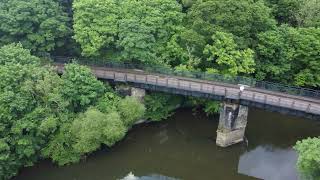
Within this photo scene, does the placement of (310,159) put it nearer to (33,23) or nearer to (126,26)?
(126,26)

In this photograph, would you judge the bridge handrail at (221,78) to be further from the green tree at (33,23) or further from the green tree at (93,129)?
the green tree at (93,129)

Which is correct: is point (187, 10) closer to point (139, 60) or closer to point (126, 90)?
point (139, 60)

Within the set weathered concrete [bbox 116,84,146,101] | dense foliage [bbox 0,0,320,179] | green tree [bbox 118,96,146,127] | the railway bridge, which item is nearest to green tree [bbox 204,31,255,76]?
dense foliage [bbox 0,0,320,179]

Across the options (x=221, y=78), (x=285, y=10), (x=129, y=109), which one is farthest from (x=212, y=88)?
(x=285, y=10)

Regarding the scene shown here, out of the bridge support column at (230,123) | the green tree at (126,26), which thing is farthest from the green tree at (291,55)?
the green tree at (126,26)

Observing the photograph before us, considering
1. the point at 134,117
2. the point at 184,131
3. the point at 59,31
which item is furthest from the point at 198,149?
the point at 59,31

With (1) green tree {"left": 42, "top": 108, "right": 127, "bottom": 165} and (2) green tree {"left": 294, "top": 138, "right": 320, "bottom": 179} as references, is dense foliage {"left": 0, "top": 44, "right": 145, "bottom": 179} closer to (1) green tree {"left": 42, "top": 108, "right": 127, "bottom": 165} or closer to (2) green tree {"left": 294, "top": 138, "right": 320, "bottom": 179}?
(1) green tree {"left": 42, "top": 108, "right": 127, "bottom": 165}
